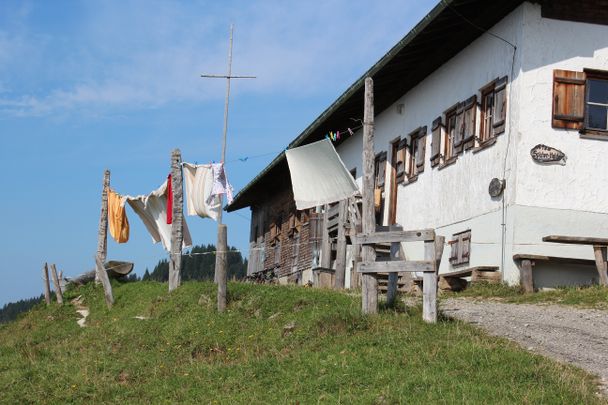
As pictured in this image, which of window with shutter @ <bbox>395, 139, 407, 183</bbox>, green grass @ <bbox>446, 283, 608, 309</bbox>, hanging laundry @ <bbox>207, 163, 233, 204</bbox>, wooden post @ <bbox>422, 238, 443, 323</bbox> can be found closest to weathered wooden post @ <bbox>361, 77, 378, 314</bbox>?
wooden post @ <bbox>422, 238, 443, 323</bbox>

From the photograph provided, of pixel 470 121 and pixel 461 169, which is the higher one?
pixel 470 121

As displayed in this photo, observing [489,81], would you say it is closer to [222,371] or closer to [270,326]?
[270,326]

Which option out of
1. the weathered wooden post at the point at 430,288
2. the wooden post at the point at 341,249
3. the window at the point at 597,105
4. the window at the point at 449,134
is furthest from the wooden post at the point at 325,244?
the weathered wooden post at the point at 430,288

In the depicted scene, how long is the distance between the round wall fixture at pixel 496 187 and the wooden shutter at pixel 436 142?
3.23 metres

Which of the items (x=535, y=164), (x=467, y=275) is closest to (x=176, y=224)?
(x=467, y=275)

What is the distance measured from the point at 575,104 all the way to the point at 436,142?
14.8ft

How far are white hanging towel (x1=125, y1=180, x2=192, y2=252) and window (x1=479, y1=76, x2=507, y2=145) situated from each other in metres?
8.48

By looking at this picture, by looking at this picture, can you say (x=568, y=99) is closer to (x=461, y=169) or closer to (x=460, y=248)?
(x=461, y=169)

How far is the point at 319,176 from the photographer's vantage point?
15.5m

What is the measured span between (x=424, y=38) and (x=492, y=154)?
3399 mm

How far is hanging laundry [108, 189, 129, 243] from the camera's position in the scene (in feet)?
84.8

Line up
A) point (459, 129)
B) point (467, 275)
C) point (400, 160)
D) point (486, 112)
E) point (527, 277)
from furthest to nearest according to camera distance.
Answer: point (400, 160), point (459, 129), point (486, 112), point (467, 275), point (527, 277)

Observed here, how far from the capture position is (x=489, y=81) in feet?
63.8

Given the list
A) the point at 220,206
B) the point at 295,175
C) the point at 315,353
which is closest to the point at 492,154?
the point at 295,175
